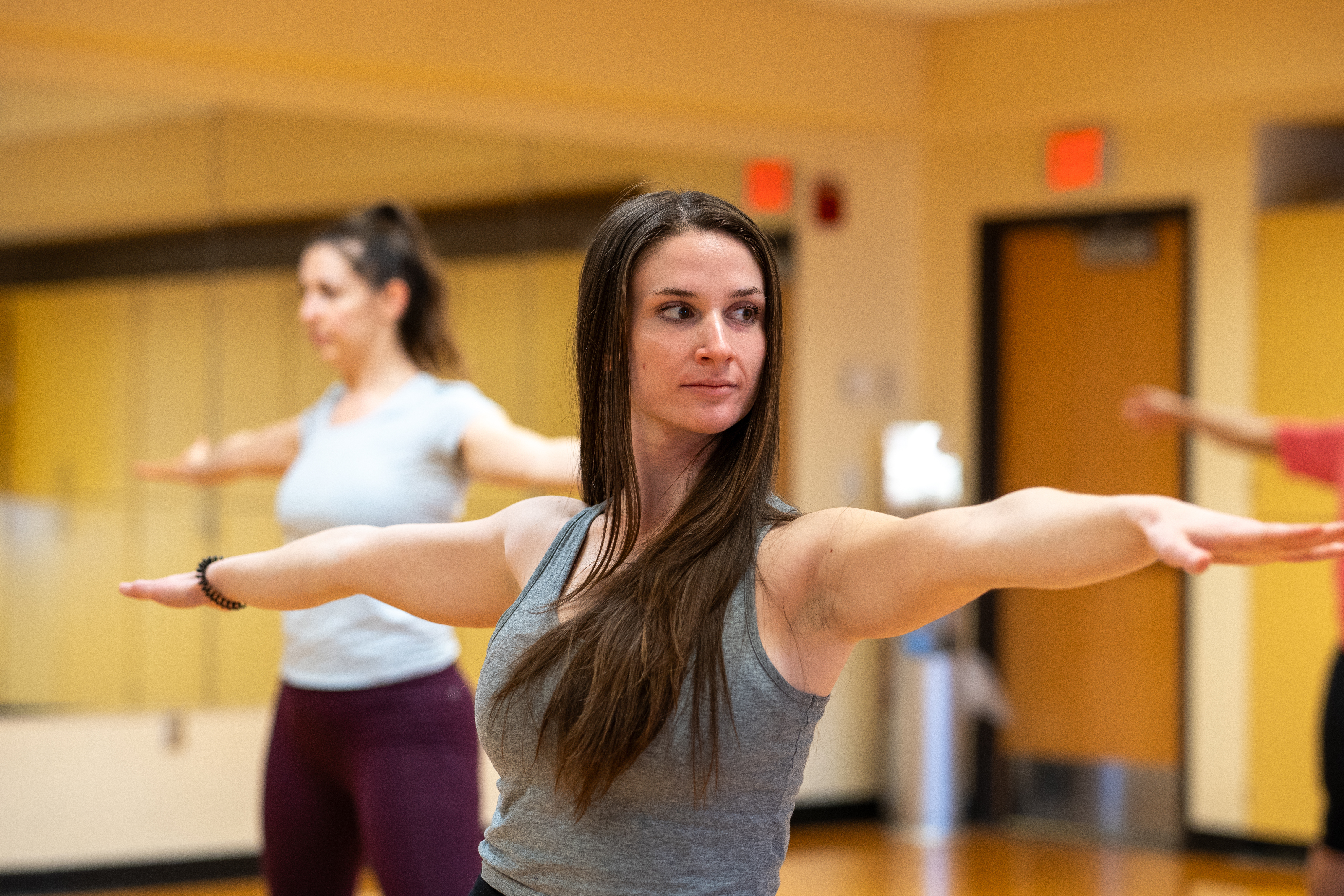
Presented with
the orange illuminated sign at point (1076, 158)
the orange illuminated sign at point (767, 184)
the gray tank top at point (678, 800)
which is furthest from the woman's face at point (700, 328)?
the orange illuminated sign at point (1076, 158)

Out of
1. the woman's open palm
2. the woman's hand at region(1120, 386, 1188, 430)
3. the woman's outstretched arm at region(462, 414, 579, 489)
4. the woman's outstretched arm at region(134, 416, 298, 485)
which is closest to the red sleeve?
the woman's hand at region(1120, 386, 1188, 430)

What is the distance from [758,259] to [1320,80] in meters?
3.84

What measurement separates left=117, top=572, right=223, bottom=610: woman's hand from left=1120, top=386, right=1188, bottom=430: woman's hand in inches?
101

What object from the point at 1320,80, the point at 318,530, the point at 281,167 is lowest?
the point at 318,530

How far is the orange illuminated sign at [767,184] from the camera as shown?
529cm

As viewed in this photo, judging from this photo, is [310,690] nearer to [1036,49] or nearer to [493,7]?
[493,7]

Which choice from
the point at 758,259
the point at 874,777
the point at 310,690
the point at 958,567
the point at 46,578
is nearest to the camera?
the point at 958,567

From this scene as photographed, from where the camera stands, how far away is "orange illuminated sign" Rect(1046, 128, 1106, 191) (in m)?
5.16

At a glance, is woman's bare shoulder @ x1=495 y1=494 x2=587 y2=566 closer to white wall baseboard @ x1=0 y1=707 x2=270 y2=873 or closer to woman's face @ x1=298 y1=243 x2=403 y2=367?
woman's face @ x1=298 y1=243 x2=403 y2=367

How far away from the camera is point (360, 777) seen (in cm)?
218

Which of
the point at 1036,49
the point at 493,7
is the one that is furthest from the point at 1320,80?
the point at 493,7

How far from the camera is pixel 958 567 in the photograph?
1.15m

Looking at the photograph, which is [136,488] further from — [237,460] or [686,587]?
[686,587]

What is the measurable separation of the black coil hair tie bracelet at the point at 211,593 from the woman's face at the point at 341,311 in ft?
2.89
